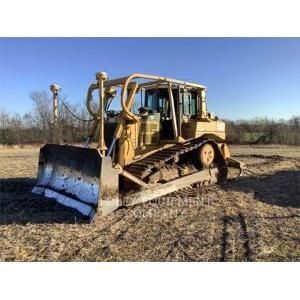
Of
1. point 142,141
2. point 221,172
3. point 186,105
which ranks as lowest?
point 221,172

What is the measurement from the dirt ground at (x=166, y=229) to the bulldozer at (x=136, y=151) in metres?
0.34

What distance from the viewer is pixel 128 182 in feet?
25.5

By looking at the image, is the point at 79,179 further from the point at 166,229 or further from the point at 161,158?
the point at 166,229

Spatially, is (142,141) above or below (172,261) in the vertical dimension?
above

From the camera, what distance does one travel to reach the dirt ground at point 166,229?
522 cm

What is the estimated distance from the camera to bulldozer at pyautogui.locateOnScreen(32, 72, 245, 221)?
7.21 metres

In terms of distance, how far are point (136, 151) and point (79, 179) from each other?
1.42 meters

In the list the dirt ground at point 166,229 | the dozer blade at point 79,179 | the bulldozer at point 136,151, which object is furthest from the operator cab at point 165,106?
the dozer blade at point 79,179

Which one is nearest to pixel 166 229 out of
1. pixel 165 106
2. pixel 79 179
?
pixel 79 179

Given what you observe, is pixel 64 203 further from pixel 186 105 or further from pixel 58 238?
pixel 186 105

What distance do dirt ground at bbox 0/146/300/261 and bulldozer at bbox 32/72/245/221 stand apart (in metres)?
0.34

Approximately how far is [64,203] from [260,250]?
163 inches

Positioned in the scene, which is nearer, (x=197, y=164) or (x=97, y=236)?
(x=97, y=236)
